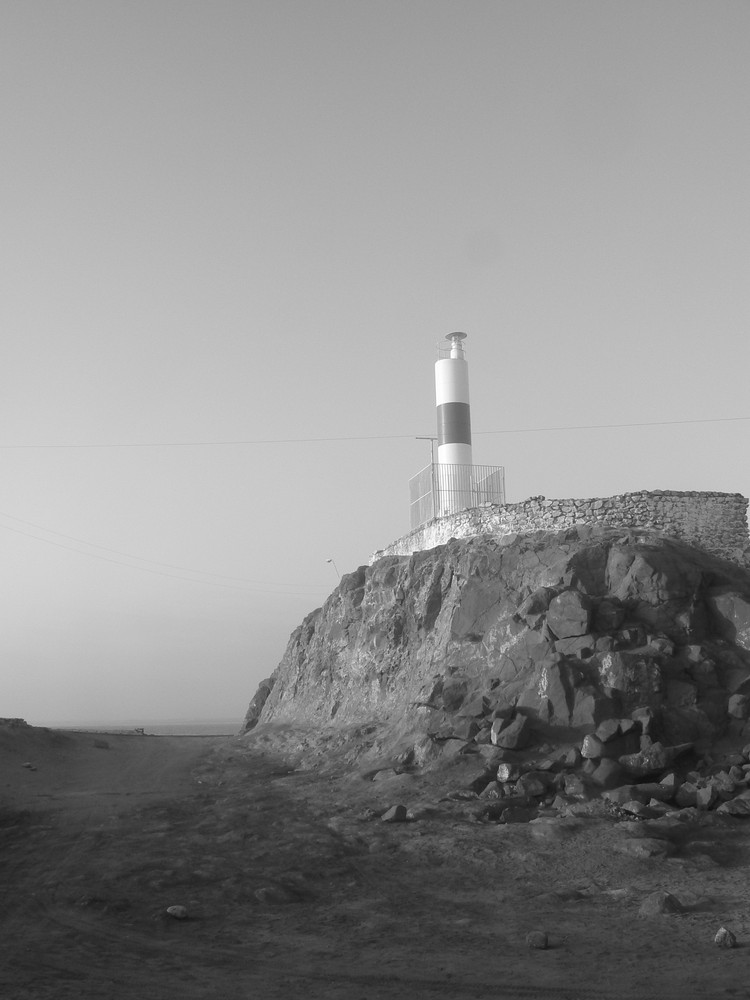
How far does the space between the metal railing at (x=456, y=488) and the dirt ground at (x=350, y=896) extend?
1305 cm

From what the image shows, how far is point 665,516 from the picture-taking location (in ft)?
84.8

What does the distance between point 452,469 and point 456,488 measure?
869mm

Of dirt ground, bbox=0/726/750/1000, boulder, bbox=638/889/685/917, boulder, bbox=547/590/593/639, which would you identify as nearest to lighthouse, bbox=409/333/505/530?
boulder, bbox=547/590/593/639

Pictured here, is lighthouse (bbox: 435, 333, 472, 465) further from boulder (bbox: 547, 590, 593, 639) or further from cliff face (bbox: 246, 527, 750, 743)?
boulder (bbox: 547, 590, 593, 639)

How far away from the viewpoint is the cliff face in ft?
66.5

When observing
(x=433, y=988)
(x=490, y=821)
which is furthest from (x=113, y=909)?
(x=490, y=821)

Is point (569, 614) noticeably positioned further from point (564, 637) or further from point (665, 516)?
point (665, 516)

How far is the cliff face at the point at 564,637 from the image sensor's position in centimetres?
2027

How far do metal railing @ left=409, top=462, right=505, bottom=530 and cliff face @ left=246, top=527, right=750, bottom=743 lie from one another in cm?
337

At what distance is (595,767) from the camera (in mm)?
18734

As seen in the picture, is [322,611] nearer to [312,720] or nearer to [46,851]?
[312,720]

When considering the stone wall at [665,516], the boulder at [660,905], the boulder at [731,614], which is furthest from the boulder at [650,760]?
the stone wall at [665,516]

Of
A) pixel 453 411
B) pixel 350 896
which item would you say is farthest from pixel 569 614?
pixel 453 411

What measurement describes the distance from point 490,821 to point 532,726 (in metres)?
3.35
